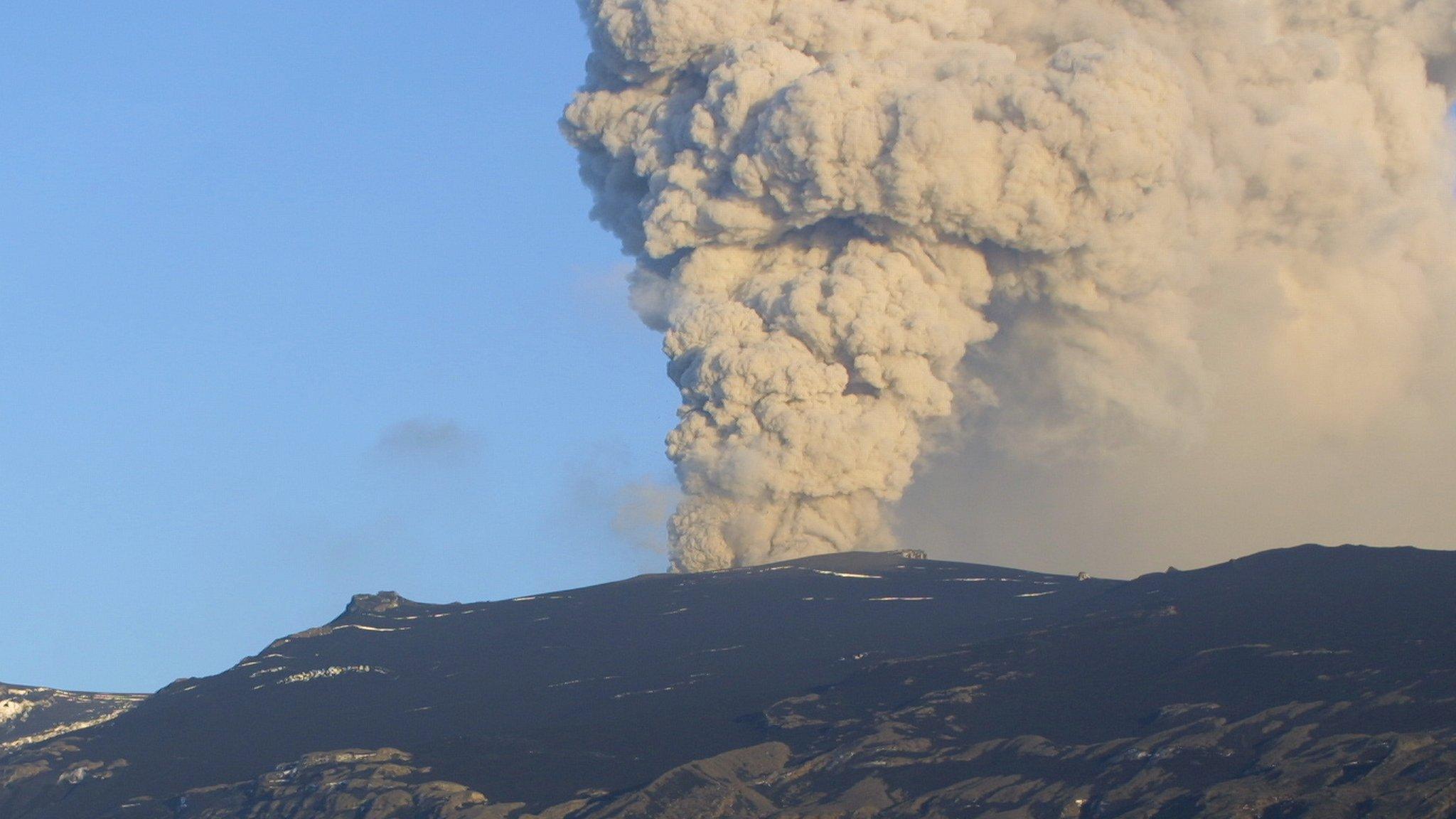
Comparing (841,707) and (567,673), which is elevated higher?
(567,673)

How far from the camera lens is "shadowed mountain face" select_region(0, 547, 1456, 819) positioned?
6006cm

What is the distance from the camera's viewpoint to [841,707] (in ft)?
228

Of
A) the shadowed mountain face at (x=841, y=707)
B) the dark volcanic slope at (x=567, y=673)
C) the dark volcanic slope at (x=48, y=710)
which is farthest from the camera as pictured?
the dark volcanic slope at (x=48, y=710)

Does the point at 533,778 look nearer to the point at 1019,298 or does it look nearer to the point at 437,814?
the point at 437,814

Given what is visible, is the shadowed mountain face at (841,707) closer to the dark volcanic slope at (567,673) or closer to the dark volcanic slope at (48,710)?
the dark volcanic slope at (567,673)

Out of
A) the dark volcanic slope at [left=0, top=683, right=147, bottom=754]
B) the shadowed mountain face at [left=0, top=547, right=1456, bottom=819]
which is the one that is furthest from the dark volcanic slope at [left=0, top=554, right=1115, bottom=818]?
the dark volcanic slope at [left=0, top=683, right=147, bottom=754]

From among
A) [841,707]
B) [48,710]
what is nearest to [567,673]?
[841,707]

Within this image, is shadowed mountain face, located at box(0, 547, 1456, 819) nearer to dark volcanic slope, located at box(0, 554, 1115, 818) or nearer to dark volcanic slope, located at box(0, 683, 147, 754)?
dark volcanic slope, located at box(0, 554, 1115, 818)

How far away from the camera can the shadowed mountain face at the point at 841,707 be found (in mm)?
60062

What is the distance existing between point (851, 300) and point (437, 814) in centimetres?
2948

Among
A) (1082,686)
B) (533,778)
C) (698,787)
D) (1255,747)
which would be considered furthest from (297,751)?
(1255,747)

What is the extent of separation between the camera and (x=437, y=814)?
64.2 m

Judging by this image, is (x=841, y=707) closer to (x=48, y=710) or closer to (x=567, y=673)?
(x=567, y=673)

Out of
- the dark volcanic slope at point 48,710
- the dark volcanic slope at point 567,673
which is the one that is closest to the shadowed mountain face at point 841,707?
the dark volcanic slope at point 567,673
